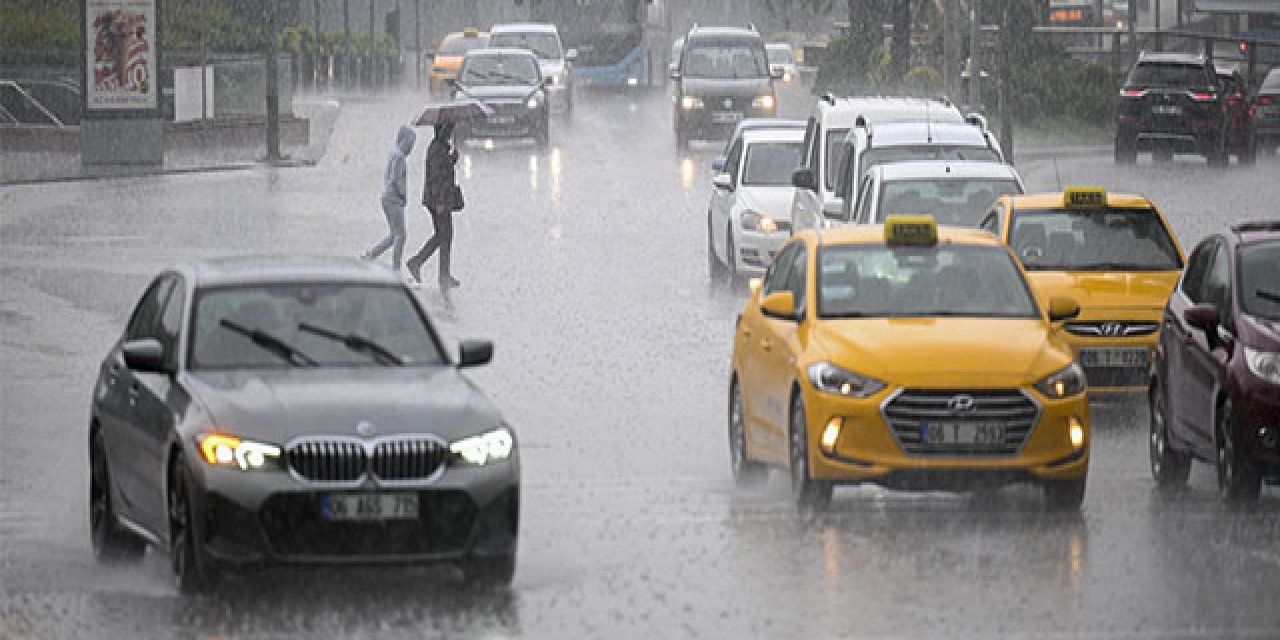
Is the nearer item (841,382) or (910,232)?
(841,382)

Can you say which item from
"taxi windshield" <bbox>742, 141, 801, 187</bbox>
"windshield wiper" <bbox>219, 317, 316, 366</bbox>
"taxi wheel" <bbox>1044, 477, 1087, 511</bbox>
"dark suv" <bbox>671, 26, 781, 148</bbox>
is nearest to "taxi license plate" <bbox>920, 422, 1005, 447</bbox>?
"taxi wheel" <bbox>1044, 477, 1087, 511</bbox>

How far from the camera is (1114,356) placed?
Answer: 19.6 meters

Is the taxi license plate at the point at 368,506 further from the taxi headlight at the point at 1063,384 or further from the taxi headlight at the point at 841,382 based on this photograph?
the taxi headlight at the point at 1063,384

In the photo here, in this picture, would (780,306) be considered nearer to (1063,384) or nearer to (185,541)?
(1063,384)

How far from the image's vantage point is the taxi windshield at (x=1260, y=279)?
15.5 m

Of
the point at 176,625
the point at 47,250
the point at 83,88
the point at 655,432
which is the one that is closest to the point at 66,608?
the point at 176,625

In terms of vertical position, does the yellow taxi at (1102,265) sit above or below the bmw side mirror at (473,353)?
below

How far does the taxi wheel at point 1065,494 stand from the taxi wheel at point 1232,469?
0.77 metres

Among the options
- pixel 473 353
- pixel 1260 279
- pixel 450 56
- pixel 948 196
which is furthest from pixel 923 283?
pixel 450 56

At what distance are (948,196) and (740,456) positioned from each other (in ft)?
27.8

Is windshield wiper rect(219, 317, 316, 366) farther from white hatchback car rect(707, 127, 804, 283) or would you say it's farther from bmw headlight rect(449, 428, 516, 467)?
white hatchback car rect(707, 127, 804, 283)

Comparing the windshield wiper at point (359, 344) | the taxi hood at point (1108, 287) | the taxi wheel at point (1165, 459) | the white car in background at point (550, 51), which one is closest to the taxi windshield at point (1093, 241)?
the taxi hood at point (1108, 287)

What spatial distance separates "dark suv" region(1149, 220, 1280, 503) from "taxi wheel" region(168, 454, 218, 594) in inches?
212

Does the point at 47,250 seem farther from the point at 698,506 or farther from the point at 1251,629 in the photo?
the point at 1251,629
